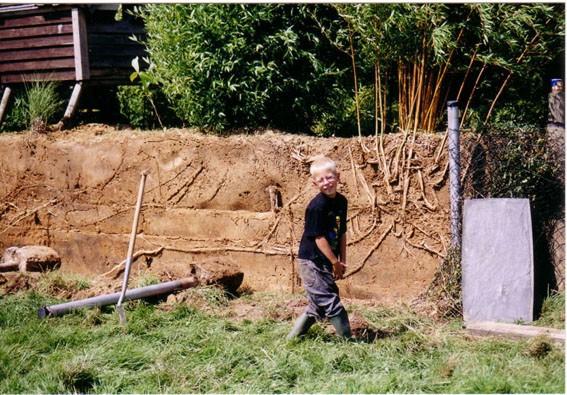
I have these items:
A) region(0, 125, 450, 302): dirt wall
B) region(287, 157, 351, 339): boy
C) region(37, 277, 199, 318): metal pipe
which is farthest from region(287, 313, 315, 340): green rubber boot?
region(37, 277, 199, 318): metal pipe

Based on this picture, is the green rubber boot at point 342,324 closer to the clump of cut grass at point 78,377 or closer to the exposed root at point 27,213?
the clump of cut grass at point 78,377

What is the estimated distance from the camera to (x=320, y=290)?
508 cm

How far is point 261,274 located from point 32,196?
345 cm

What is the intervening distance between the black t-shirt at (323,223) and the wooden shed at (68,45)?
6.39 metres

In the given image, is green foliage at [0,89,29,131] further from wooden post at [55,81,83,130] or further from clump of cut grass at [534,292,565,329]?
→ clump of cut grass at [534,292,565,329]

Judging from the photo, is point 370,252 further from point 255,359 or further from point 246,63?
point 246,63

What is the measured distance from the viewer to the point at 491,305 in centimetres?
562

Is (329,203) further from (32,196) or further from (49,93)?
(49,93)

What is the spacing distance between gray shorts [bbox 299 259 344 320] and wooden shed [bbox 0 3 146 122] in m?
6.46

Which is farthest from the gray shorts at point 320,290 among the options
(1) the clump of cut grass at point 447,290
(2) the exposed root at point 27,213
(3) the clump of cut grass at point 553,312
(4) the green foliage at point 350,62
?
(2) the exposed root at point 27,213

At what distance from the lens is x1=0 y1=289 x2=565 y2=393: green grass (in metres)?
4.35

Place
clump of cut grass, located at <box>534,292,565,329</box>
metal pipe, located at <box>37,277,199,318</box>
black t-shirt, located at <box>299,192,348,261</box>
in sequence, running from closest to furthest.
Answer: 1. black t-shirt, located at <box>299,192,348,261</box>
2. clump of cut grass, located at <box>534,292,565,329</box>
3. metal pipe, located at <box>37,277,199,318</box>

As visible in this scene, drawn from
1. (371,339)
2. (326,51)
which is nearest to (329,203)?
(371,339)

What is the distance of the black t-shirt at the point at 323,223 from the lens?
4996mm
